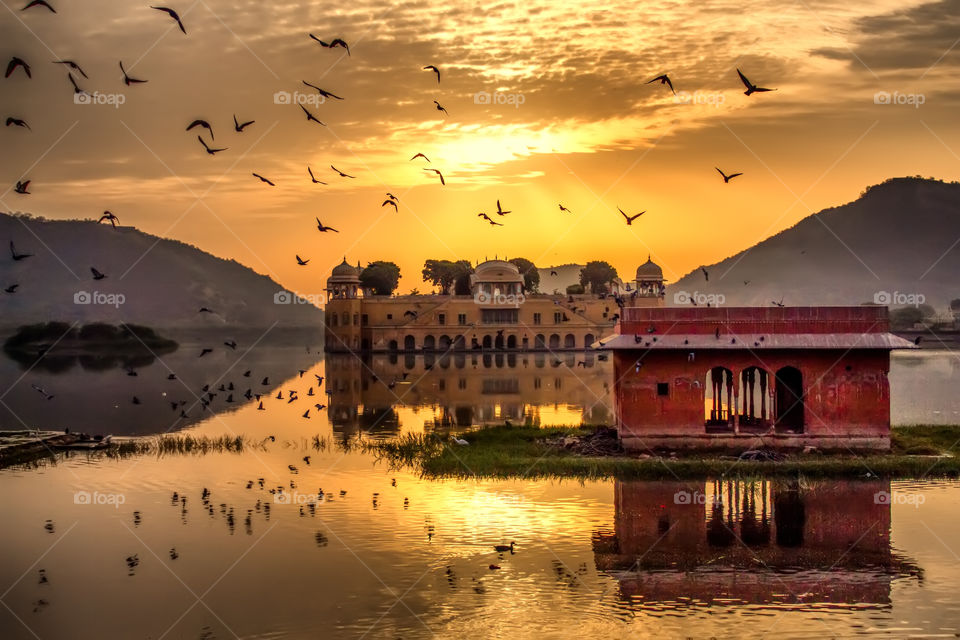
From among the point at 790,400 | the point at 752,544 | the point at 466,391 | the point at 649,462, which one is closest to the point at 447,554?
the point at 752,544

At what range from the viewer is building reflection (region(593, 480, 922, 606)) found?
43.7 feet

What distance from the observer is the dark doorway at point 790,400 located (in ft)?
74.9

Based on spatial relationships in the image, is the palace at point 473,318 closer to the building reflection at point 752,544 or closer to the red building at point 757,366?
the red building at point 757,366

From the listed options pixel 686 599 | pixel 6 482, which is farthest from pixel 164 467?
pixel 686 599

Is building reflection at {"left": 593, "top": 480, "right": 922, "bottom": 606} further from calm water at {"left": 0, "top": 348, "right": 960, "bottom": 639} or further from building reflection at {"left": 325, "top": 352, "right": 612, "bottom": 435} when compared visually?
building reflection at {"left": 325, "top": 352, "right": 612, "bottom": 435}

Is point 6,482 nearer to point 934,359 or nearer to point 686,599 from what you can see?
point 686,599

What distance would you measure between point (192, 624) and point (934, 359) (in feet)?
233

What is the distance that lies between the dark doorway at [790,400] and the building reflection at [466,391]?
6437 mm

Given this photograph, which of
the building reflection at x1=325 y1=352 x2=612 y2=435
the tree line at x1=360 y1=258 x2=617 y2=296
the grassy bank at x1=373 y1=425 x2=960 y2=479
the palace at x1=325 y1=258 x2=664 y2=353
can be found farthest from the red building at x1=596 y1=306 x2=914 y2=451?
the tree line at x1=360 y1=258 x2=617 y2=296

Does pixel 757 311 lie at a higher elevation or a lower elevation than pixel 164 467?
higher

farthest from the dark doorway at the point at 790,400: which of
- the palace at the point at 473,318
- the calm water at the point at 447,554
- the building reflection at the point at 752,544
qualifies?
the palace at the point at 473,318

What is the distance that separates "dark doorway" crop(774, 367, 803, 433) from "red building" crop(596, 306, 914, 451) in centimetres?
67

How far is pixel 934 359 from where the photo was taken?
74.1 metres

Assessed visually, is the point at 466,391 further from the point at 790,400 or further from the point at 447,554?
the point at 447,554
